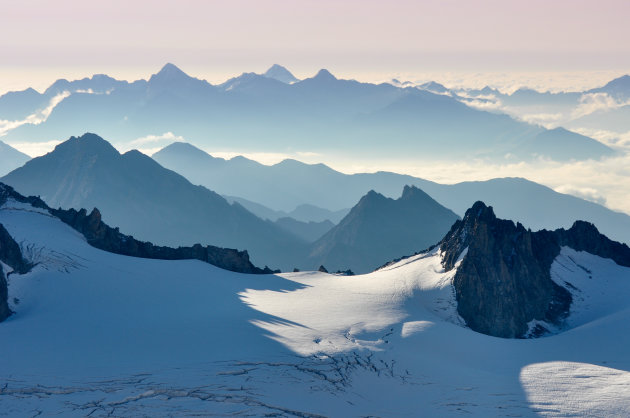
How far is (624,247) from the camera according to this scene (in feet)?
492

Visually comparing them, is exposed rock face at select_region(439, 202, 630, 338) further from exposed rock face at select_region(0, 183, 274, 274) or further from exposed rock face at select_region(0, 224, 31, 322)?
exposed rock face at select_region(0, 224, 31, 322)

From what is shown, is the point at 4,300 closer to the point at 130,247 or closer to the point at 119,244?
the point at 119,244

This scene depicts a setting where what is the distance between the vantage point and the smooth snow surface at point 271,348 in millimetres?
75812

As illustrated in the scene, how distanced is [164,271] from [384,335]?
160 ft

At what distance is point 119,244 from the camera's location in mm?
144875

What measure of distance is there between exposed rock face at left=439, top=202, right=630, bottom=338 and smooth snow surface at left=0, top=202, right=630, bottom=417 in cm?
375

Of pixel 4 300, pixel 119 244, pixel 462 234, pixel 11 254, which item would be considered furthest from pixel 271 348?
pixel 119 244

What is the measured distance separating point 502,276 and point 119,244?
81.8 meters

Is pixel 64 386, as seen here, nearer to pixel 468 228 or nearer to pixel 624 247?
pixel 468 228

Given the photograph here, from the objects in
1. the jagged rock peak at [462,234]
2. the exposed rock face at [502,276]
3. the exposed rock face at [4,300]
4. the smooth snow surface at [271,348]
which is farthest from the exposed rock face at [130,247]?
the exposed rock face at [502,276]

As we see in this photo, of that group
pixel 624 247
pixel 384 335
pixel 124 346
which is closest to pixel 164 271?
pixel 124 346

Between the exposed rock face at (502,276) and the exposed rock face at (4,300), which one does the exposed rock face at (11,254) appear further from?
the exposed rock face at (502,276)

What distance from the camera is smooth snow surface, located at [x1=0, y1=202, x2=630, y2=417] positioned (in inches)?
2985

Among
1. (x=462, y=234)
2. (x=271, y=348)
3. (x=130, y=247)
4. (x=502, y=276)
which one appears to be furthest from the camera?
(x=130, y=247)
